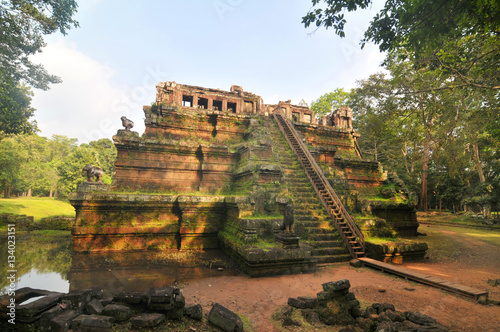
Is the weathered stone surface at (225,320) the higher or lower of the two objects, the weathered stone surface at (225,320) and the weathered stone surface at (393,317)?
the lower

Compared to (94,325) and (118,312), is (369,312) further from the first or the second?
(94,325)

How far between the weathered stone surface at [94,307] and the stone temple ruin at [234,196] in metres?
2.91

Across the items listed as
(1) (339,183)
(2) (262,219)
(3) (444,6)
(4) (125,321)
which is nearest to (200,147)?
(2) (262,219)

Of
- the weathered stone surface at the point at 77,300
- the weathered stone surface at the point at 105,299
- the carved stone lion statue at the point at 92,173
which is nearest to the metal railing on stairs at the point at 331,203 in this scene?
the weathered stone surface at the point at 105,299

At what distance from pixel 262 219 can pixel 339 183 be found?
380 cm

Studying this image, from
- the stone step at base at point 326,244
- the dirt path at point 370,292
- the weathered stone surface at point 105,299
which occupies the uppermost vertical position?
the stone step at base at point 326,244

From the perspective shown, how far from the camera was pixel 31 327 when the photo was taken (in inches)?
116

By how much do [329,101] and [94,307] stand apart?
3410 centimetres

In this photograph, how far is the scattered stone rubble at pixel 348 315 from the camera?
10.5 feet

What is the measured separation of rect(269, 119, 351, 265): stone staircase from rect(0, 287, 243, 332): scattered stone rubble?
3.62 meters

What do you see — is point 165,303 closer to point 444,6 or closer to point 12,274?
point 12,274

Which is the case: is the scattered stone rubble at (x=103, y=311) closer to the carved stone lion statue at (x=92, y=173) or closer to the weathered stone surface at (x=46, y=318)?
the weathered stone surface at (x=46, y=318)

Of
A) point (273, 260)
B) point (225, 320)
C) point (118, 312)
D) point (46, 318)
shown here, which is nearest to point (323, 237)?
point (273, 260)

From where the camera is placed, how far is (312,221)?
7332mm
